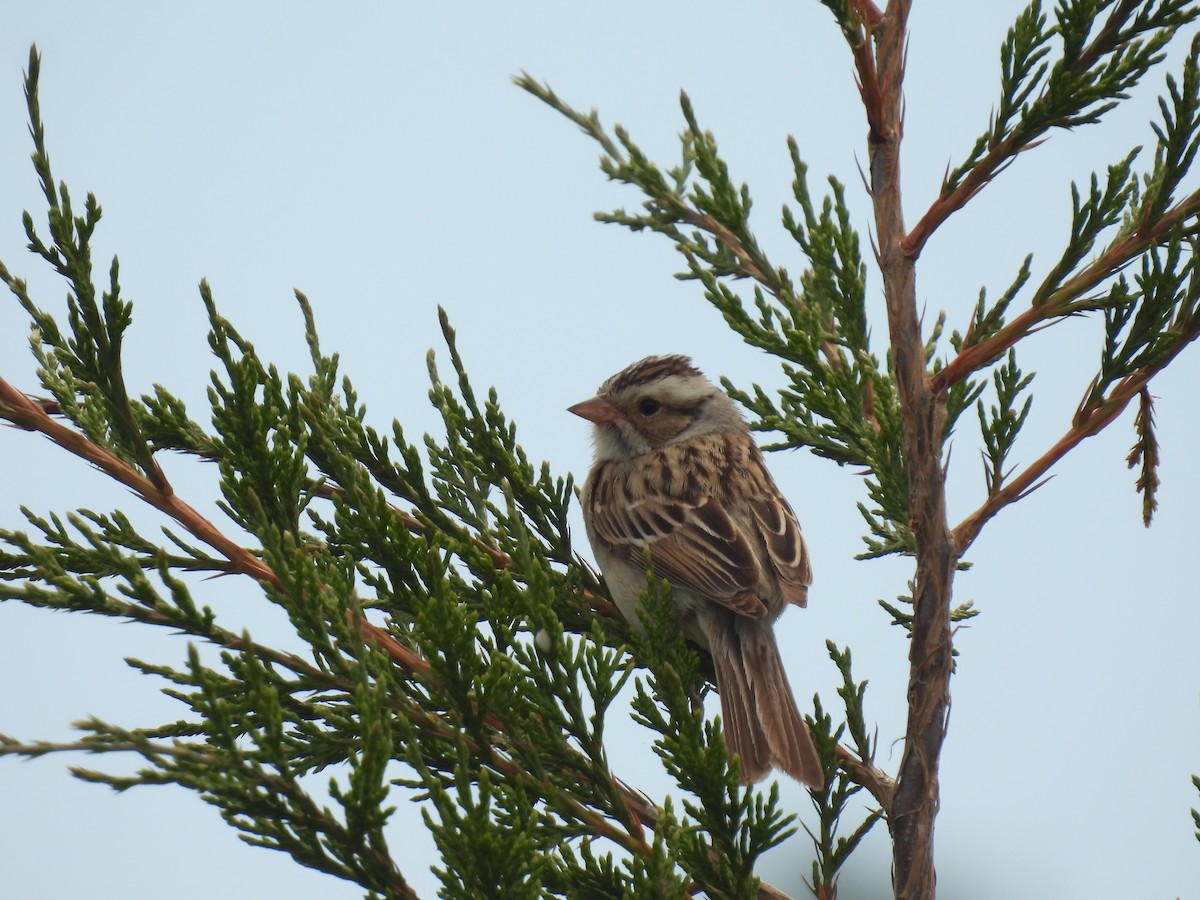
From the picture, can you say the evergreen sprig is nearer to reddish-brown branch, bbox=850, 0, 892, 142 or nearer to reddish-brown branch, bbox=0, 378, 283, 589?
reddish-brown branch, bbox=850, 0, 892, 142

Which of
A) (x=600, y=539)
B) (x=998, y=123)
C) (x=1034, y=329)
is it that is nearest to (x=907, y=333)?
(x=1034, y=329)

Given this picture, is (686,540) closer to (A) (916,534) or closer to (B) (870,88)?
(A) (916,534)

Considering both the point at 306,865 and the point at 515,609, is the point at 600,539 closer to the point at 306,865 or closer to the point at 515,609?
the point at 515,609

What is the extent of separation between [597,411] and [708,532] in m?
1.06

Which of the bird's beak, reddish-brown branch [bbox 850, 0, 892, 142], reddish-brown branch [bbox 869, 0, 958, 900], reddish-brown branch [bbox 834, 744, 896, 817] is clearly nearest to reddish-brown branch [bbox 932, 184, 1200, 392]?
reddish-brown branch [bbox 869, 0, 958, 900]

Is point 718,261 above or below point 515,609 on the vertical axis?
above

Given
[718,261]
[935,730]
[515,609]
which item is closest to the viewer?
[935,730]

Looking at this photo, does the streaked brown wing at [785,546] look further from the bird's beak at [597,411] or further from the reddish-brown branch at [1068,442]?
the reddish-brown branch at [1068,442]

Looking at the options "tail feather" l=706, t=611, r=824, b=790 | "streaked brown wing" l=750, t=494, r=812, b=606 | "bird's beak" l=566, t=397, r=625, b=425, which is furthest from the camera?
"bird's beak" l=566, t=397, r=625, b=425

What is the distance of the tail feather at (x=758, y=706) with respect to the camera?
345cm

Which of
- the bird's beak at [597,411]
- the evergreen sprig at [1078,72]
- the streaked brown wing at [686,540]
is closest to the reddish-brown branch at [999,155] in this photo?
the evergreen sprig at [1078,72]

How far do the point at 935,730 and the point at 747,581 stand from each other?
1.55 meters

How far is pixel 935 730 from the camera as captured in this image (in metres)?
2.75

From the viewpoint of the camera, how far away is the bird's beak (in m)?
5.43
